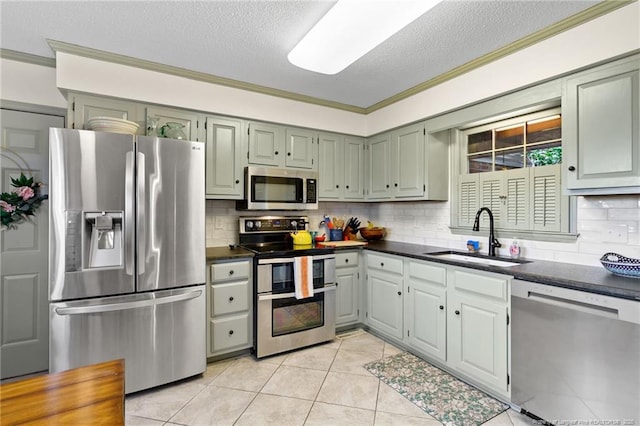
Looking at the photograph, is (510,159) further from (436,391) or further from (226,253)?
(226,253)

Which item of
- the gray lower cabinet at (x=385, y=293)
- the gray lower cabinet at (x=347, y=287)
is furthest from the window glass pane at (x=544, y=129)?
the gray lower cabinet at (x=347, y=287)

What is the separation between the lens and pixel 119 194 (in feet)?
6.84

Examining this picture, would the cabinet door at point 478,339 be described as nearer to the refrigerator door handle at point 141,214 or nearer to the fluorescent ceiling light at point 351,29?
the fluorescent ceiling light at point 351,29

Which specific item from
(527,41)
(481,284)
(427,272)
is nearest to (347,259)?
(427,272)

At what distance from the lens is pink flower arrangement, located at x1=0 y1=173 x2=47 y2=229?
2.41 meters

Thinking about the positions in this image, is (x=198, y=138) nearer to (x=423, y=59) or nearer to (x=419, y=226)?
(x=423, y=59)

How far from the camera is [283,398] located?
214 cm

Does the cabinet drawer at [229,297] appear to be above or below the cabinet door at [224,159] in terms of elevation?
below

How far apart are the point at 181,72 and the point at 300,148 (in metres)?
1.30

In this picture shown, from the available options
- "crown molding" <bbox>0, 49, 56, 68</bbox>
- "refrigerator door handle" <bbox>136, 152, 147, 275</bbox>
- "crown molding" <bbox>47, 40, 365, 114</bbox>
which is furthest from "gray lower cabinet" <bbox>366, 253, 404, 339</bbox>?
"crown molding" <bbox>0, 49, 56, 68</bbox>

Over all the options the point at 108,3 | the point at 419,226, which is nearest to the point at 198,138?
the point at 108,3

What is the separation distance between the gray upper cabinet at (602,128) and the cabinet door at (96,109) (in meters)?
3.15

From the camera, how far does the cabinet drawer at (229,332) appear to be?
2.58 m

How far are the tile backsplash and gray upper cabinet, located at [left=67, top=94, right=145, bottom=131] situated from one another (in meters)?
1.01
